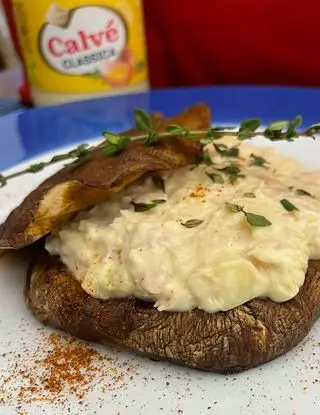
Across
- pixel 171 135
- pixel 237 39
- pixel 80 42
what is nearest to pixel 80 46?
pixel 80 42

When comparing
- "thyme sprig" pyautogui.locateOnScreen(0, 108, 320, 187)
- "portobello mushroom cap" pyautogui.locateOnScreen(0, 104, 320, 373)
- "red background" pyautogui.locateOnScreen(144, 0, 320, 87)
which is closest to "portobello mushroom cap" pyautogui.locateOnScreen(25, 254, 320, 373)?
"portobello mushroom cap" pyautogui.locateOnScreen(0, 104, 320, 373)

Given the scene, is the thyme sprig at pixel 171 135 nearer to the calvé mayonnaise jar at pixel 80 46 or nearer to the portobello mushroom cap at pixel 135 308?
the portobello mushroom cap at pixel 135 308

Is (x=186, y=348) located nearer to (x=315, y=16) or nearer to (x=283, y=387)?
(x=283, y=387)

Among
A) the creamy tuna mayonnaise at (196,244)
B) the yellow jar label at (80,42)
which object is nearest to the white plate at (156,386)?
the creamy tuna mayonnaise at (196,244)

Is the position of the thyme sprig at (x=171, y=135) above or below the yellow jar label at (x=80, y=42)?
above

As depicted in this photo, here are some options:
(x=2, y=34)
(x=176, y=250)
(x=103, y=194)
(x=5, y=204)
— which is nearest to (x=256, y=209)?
(x=176, y=250)

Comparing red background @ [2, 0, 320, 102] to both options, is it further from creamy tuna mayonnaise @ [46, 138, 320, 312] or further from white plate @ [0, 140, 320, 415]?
white plate @ [0, 140, 320, 415]
